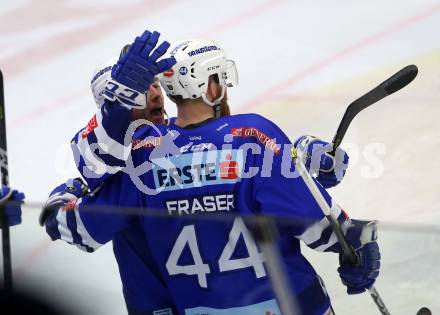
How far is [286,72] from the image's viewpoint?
4.34 m

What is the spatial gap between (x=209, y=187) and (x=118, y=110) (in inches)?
11.1

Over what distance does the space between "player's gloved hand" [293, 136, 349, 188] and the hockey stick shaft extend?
1.22 feet

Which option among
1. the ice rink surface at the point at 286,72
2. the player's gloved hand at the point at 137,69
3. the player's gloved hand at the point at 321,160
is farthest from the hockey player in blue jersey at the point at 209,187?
the ice rink surface at the point at 286,72

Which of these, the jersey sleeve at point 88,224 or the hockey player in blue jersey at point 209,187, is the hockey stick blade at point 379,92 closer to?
the hockey player in blue jersey at point 209,187

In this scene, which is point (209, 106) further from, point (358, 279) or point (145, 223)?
point (358, 279)

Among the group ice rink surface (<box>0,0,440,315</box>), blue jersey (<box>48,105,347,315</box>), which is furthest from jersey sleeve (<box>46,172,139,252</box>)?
ice rink surface (<box>0,0,440,315</box>)

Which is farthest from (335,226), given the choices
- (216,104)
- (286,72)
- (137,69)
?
(286,72)

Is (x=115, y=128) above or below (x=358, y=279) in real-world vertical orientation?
above

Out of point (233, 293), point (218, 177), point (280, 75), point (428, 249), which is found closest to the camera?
point (428, 249)

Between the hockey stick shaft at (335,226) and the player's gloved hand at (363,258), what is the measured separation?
2 cm

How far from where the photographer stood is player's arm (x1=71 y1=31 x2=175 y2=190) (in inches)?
82.8

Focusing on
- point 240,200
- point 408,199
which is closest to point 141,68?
point 240,200

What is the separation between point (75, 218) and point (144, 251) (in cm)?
57

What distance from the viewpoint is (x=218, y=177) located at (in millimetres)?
2170
